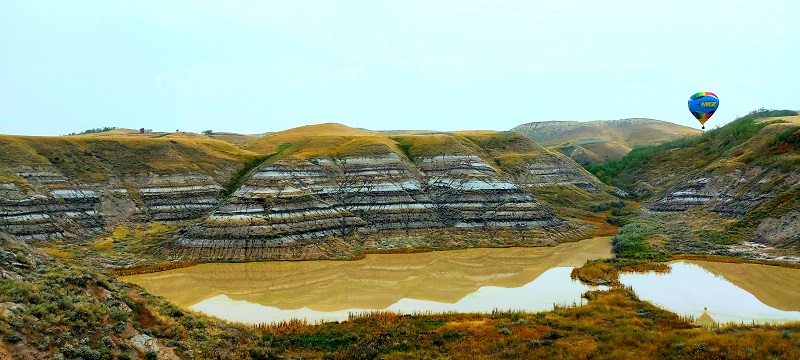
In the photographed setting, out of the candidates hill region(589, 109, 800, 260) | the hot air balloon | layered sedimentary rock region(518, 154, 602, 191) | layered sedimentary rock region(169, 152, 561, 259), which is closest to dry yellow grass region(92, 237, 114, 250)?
layered sedimentary rock region(169, 152, 561, 259)

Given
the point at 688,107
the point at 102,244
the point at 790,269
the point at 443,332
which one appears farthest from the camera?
the point at 688,107

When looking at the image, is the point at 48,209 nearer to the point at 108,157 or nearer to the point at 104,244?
the point at 104,244

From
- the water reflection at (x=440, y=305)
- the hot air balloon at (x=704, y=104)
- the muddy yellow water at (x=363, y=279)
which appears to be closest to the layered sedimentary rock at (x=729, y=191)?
the hot air balloon at (x=704, y=104)

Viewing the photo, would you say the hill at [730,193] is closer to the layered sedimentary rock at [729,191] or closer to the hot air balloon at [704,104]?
the layered sedimentary rock at [729,191]

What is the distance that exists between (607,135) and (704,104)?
11425 cm

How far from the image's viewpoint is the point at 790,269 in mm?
34969

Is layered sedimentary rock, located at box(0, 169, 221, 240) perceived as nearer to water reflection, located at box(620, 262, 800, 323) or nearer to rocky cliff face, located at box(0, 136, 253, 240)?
rocky cliff face, located at box(0, 136, 253, 240)

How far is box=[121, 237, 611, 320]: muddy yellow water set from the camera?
30953mm

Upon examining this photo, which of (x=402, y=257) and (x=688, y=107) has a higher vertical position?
(x=688, y=107)

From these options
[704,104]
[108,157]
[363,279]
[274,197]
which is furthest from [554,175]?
[108,157]

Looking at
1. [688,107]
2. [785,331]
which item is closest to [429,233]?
[785,331]

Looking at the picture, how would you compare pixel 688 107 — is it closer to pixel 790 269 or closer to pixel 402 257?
pixel 790 269

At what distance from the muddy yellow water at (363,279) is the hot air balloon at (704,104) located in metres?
31.3

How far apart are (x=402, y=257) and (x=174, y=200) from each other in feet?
92.7
